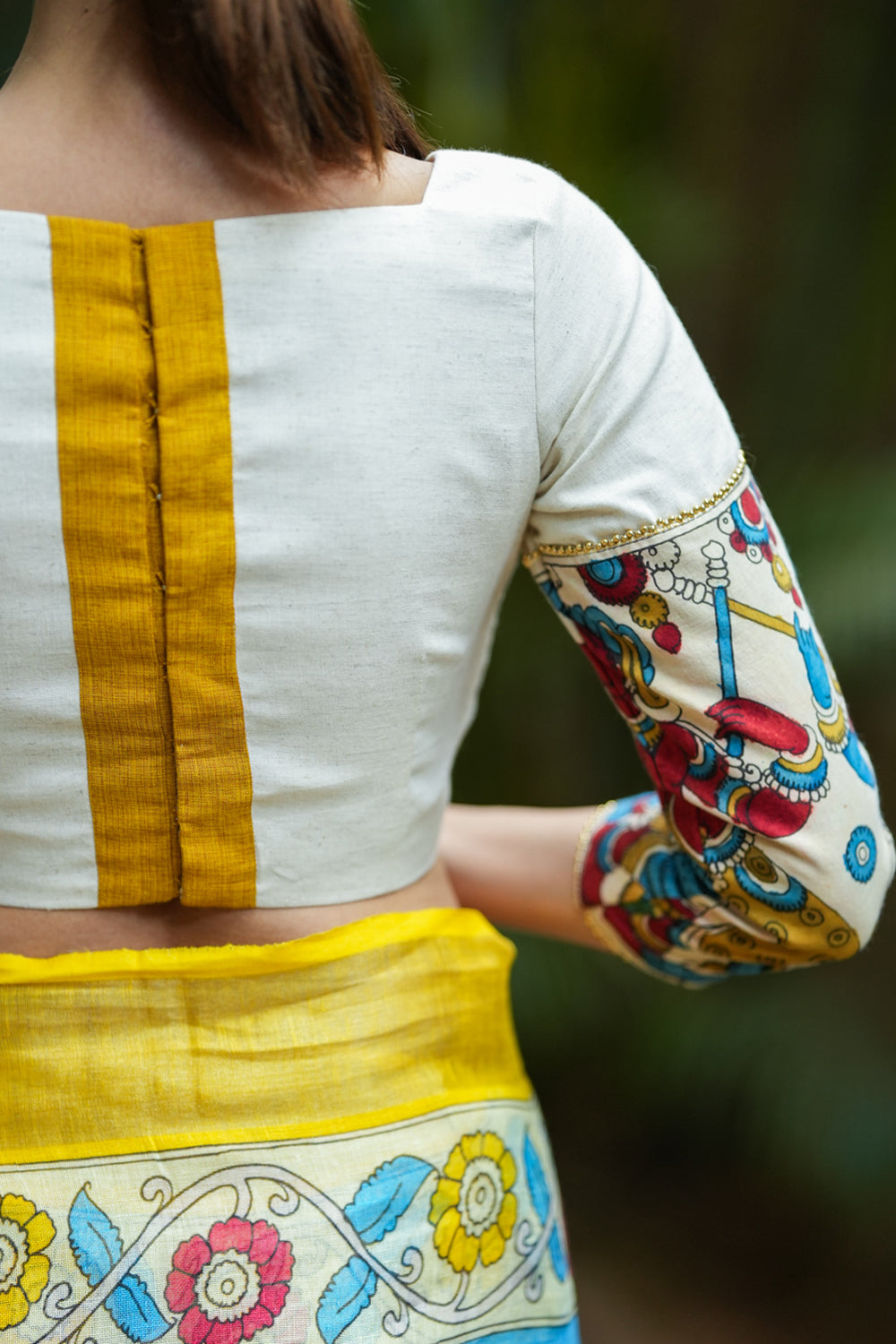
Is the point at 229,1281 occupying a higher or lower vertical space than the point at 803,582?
higher

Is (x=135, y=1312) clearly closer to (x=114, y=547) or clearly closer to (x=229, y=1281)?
(x=229, y=1281)

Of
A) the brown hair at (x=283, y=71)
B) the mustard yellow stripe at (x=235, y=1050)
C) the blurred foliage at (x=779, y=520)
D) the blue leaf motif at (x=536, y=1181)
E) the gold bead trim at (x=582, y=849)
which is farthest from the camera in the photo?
the blurred foliage at (x=779, y=520)

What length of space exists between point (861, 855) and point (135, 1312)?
52 cm

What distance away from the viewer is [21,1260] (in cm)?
70

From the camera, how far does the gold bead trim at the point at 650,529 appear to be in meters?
0.74

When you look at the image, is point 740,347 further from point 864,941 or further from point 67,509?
point 67,509

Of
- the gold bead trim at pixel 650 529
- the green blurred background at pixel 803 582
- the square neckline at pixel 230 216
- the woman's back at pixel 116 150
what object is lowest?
the green blurred background at pixel 803 582

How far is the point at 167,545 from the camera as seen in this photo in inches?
27.5

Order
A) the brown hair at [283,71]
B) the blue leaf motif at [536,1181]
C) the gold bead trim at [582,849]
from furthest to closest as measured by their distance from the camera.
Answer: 1. the gold bead trim at [582,849]
2. the blue leaf motif at [536,1181]
3. the brown hair at [283,71]

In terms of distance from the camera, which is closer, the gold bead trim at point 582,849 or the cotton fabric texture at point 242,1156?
the cotton fabric texture at point 242,1156

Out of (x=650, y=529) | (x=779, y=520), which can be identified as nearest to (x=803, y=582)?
(x=779, y=520)

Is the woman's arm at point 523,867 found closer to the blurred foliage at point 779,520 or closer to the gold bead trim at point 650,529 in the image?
the gold bead trim at point 650,529

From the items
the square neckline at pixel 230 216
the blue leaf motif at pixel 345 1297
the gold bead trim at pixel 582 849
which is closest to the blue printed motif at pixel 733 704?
the gold bead trim at pixel 582 849

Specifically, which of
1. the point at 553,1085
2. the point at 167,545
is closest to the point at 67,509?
the point at 167,545
